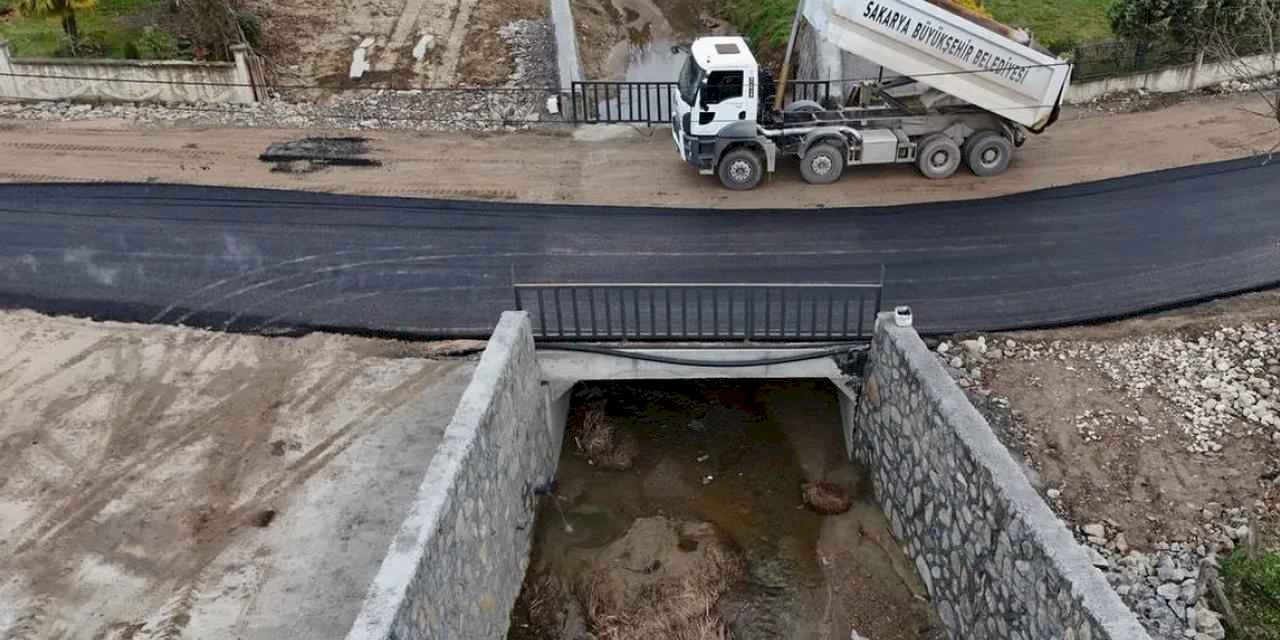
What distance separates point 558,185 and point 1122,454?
32.7ft

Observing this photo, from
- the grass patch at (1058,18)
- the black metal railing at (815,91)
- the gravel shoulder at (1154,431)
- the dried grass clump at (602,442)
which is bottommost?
the dried grass clump at (602,442)

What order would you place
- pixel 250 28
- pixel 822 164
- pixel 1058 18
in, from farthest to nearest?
pixel 1058 18 → pixel 250 28 → pixel 822 164

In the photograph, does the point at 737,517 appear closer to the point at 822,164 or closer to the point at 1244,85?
the point at 822,164

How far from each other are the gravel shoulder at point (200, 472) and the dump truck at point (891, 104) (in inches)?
261

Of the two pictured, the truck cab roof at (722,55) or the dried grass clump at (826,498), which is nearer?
the dried grass clump at (826,498)

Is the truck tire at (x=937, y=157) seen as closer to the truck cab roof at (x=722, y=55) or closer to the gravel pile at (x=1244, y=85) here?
the truck cab roof at (x=722, y=55)

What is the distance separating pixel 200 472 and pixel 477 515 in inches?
155

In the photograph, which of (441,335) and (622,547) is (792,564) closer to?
(622,547)

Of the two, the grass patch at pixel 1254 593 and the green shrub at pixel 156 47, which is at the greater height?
the green shrub at pixel 156 47

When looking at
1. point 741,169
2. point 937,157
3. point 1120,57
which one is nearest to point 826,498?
point 741,169

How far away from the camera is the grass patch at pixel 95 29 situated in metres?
21.9

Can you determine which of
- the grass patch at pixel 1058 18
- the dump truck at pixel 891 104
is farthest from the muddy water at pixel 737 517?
the grass patch at pixel 1058 18

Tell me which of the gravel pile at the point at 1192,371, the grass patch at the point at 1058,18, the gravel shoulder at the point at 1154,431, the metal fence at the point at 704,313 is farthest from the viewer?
the grass patch at the point at 1058,18

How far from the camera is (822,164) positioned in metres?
16.3
